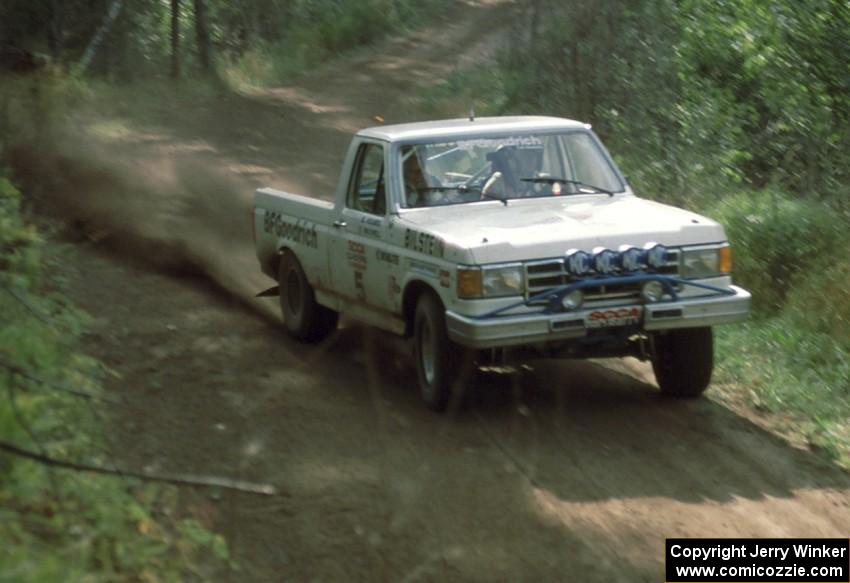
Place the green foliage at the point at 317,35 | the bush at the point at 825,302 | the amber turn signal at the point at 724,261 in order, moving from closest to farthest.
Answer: the amber turn signal at the point at 724,261
the bush at the point at 825,302
the green foliage at the point at 317,35

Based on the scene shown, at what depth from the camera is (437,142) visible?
30.1 ft

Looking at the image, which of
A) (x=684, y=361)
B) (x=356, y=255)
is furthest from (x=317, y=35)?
(x=684, y=361)

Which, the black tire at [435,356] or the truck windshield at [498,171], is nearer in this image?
the black tire at [435,356]

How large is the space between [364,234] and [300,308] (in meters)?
1.41

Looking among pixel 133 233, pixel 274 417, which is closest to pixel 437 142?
pixel 274 417

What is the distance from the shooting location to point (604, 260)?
7.82 metres

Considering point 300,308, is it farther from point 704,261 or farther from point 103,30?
point 103,30

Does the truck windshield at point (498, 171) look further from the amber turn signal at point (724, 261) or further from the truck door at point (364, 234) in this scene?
the amber turn signal at point (724, 261)

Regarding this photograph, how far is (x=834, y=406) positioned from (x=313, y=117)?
1530 centimetres

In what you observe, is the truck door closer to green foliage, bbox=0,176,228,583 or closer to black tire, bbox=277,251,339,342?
black tire, bbox=277,251,339,342

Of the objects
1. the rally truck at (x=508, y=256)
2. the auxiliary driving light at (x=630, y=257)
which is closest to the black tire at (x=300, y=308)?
the rally truck at (x=508, y=256)

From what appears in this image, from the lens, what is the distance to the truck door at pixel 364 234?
8.98 m

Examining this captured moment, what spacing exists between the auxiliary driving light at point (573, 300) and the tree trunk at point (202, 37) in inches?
732

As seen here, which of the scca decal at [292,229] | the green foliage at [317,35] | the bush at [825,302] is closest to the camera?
the scca decal at [292,229]
